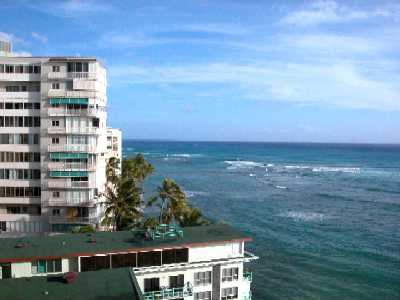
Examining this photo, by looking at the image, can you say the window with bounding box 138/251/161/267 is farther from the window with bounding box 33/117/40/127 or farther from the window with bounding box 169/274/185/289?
the window with bounding box 33/117/40/127

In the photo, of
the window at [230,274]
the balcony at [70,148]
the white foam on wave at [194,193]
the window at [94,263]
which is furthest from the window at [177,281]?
the white foam on wave at [194,193]

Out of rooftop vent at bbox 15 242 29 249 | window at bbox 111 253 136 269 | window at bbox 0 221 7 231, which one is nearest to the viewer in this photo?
window at bbox 111 253 136 269

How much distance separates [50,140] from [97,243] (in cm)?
2559

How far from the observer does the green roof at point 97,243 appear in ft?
118

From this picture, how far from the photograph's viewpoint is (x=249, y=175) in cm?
17800

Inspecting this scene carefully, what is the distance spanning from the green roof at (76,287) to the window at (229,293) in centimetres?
1178

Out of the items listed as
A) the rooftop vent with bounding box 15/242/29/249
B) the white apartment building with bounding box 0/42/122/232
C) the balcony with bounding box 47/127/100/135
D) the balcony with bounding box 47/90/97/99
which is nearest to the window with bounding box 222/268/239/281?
the rooftop vent with bounding box 15/242/29/249

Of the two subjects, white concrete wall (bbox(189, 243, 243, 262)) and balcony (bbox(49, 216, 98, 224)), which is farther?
balcony (bbox(49, 216, 98, 224))

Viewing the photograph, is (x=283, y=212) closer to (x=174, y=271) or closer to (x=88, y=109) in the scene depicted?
(x=88, y=109)

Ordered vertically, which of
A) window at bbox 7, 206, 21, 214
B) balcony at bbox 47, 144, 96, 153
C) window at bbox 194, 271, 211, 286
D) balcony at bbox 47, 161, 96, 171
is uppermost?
balcony at bbox 47, 144, 96, 153

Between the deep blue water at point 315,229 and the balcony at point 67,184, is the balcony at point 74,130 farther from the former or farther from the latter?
the deep blue water at point 315,229

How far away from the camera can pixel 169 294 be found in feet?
124

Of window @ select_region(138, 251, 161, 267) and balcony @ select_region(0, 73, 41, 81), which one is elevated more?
balcony @ select_region(0, 73, 41, 81)

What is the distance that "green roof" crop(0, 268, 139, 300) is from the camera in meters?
29.1
